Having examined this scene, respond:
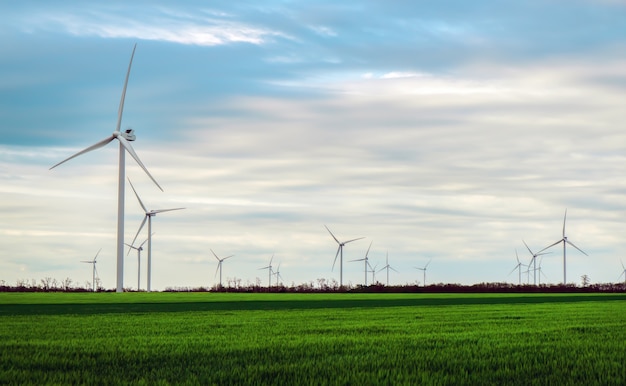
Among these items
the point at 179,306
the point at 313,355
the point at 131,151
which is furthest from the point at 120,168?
the point at 313,355

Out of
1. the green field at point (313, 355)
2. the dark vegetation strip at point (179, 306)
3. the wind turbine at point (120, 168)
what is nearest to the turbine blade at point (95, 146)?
the wind turbine at point (120, 168)

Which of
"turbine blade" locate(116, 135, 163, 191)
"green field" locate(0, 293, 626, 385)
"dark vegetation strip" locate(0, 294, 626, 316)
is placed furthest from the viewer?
"turbine blade" locate(116, 135, 163, 191)

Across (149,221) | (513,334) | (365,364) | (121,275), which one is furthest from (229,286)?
(365,364)

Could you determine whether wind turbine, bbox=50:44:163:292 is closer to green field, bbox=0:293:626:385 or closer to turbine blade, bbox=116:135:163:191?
turbine blade, bbox=116:135:163:191

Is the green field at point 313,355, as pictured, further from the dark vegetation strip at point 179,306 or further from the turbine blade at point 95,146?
the turbine blade at point 95,146

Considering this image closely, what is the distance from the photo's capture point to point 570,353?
1367 centimetres

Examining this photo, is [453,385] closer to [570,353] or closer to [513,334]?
[570,353]

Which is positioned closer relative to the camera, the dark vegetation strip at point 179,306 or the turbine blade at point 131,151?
the dark vegetation strip at point 179,306

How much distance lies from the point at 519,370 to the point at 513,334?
297 inches

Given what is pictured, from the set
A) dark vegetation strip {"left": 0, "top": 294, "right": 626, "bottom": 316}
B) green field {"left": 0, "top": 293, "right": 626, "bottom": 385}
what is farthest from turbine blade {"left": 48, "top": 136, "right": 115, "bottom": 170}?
green field {"left": 0, "top": 293, "right": 626, "bottom": 385}

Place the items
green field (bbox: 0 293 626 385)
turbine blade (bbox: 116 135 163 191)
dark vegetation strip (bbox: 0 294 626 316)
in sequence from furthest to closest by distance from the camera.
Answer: turbine blade (bbox: 116 135 163 191), dark vegetation strip (bbox: 0 294 626 316), green field (bbox: 0 293 626 385)

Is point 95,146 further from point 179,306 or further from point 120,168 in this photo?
point 179,306

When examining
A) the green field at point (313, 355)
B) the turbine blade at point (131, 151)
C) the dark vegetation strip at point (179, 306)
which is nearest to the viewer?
the green field at point (313, 355)

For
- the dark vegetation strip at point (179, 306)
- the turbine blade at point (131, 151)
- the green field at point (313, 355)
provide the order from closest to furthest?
the green field at point (313, 355) < the dark vegetation strip at point (179, 306) < the turbine blade at point (131, 151)
